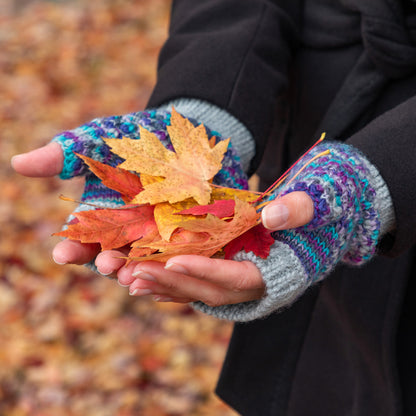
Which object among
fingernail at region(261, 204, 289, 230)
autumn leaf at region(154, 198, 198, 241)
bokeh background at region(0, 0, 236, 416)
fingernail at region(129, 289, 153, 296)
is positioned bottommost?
bokeh background at region(0, 0, 236, 416)

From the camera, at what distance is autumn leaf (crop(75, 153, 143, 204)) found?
3.10ft

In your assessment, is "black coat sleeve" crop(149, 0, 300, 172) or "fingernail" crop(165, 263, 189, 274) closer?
"fingernail" crop(165, 263, 189, 274)

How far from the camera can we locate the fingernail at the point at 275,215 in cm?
77

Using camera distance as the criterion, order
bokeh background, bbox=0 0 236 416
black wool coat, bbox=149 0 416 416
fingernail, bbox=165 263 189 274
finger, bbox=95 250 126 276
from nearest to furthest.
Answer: fingernail, bbox=165 263 189 274 < finger, bbox=95 250 126 276 < black wool coat, bbox=149 0 416 416 < bokeh background, bbox=0 0 236 416

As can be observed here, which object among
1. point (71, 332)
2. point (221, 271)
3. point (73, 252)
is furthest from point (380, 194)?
point (71, 332)

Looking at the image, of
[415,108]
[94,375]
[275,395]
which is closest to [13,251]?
[94,375]

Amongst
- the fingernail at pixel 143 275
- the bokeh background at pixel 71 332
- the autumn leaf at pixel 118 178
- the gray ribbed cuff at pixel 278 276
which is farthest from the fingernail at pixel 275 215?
the bokeh background at pixel 71 332

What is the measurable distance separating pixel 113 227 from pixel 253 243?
26cm

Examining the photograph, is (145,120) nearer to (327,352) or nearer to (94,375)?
(327,352)

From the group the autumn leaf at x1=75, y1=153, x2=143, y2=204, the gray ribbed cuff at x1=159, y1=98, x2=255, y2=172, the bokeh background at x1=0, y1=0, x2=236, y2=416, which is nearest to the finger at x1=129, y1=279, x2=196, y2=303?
the autumn leaf at x1=75, y1=153, x2=143, y2=204

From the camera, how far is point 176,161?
99 centimetres

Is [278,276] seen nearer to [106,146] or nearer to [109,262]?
[109,262]

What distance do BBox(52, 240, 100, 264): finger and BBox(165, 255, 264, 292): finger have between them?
0.73ft

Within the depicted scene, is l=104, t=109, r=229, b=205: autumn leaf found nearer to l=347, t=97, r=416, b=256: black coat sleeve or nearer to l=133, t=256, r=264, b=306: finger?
l=133, t=256, r=264, b=306: finger
